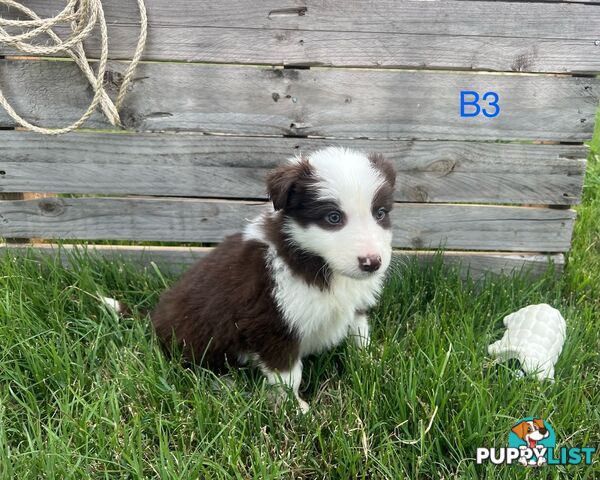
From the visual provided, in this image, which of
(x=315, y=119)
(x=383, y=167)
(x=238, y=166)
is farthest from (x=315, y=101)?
(x=383, y=167)

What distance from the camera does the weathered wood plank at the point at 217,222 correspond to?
3430mm

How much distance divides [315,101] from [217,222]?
1013mm

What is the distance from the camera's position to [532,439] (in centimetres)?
213

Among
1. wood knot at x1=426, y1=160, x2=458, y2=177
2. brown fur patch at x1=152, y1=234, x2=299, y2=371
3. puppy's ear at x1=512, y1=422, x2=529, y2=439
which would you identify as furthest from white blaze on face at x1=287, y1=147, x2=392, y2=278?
wood knot at x1=426, y1=160, x2=458, y2=177

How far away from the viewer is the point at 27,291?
9.89 feet

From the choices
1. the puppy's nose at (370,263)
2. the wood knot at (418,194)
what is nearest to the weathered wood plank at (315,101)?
the wood knot at (418,194)

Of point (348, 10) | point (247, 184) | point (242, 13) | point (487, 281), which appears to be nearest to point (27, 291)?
point (247, 184)

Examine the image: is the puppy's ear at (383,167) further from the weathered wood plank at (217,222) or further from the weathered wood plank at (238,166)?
the weathered wood plank at (217,222)

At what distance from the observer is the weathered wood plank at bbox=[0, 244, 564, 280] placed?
348cm

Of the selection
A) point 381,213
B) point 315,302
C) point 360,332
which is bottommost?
point 360,332

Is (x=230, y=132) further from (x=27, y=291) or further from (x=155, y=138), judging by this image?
(x=27, y=291)

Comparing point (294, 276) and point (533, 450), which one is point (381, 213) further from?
point (533, 450)

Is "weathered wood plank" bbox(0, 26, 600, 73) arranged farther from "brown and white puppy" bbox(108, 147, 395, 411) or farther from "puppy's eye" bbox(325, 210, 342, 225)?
"puppy's eye" bbox(325, 210, 342, 225)

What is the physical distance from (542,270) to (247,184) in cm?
209
